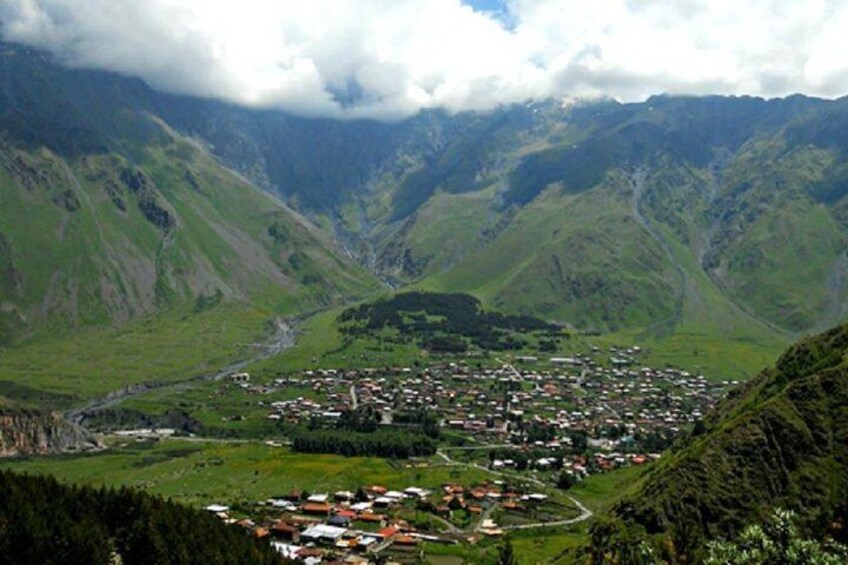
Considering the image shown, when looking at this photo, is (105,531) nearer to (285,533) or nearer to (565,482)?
(285,533)

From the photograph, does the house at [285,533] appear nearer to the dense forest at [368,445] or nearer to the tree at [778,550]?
the dense forest at [368,445]

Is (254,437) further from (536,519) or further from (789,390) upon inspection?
(789,390)

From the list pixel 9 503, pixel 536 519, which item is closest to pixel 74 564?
pixel 9 503

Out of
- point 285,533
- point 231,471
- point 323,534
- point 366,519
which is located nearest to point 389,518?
point 366,519

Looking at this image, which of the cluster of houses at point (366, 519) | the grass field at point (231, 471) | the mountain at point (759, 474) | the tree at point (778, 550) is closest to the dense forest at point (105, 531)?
the cluster of houses at point (366, 519)

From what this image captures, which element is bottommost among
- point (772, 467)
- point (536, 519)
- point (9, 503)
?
point (536, 519)

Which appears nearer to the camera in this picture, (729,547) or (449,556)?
(729,547)

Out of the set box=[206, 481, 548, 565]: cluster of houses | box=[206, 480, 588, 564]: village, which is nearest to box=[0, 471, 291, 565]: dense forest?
box=[206, 481, 548, 565]: cluster of houses
